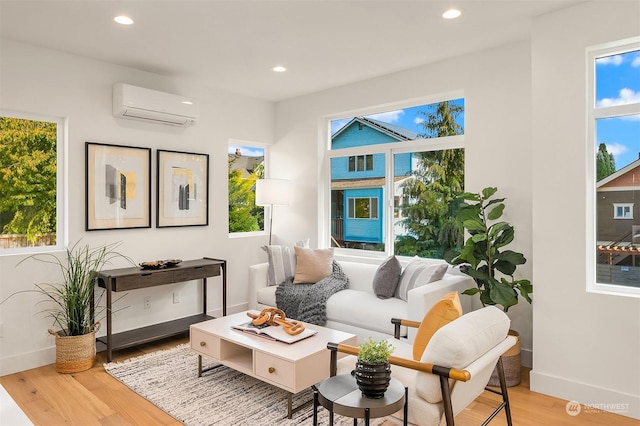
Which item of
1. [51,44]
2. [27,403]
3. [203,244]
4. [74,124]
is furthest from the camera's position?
[203,244]

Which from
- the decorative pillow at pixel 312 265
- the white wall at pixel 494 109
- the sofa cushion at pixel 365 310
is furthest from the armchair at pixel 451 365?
the decorative pillow at pixel 312 265

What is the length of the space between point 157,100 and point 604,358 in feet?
13.7

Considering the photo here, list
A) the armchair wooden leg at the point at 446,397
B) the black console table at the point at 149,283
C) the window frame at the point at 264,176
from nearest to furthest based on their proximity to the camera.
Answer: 1. the armchair wooden leg at the point at 446,397
2. the black console table at the point at 149,283
3. the window frame at the point at 264,176

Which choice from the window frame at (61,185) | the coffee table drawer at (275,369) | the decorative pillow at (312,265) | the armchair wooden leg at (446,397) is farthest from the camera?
the decorative pillow at (312,265)

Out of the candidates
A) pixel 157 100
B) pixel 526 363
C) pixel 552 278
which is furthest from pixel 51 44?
pixel 526 363

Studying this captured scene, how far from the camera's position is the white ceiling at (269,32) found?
286 centimetres

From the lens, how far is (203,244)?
15.6ft

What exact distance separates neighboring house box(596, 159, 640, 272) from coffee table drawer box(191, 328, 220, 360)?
2708mm

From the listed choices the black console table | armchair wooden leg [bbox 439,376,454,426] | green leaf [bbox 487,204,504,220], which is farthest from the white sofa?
armchair wooden leg [bbox 439,376,454,426]

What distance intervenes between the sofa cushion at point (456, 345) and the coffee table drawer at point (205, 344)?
5.32 ft

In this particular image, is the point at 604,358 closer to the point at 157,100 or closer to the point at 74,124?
the point at 157,100

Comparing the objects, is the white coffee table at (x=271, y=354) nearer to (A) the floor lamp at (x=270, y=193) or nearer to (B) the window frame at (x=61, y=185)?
(B) the window frame at (x=61, y=185)

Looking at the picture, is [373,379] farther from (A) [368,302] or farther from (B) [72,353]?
(B) [72,353]

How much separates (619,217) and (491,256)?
2.81 feet
